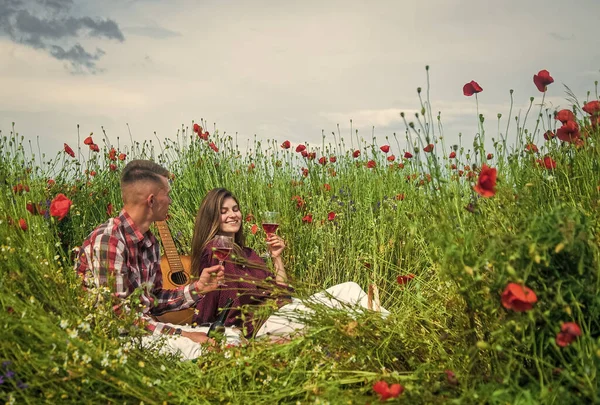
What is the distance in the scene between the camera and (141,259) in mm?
3805

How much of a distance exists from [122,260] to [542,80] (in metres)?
2.34

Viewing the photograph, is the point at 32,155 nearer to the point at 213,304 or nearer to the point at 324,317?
the point at 213,304

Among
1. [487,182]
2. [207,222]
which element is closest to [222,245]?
[207,222]

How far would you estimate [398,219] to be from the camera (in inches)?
196

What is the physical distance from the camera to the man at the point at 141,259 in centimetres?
341

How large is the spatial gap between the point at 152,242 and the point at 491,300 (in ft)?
6.98

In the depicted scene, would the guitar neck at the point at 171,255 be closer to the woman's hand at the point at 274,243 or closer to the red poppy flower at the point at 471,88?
the woman's hand at the point at 274,243

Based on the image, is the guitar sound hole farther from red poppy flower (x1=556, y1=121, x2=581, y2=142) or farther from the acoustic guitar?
red poppy flower (x1=556, y1=121, x2=581, y2=142)

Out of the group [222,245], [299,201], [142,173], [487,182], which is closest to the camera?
[487,182]

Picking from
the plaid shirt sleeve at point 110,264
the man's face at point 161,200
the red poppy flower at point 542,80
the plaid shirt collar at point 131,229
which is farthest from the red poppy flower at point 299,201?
the red poppy flower at point 542,80

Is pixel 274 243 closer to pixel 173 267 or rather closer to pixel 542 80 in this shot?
pixel 173 267

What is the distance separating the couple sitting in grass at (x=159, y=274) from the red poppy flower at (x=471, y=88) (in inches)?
45.9

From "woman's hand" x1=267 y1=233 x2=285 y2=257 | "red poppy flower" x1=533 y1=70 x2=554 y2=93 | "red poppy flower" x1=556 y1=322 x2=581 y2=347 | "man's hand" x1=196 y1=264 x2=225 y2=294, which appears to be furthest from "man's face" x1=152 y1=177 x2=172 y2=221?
"red poppy flower" x1=556 y1=322 x2=581 y2=347

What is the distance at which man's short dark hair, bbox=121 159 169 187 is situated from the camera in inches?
147
